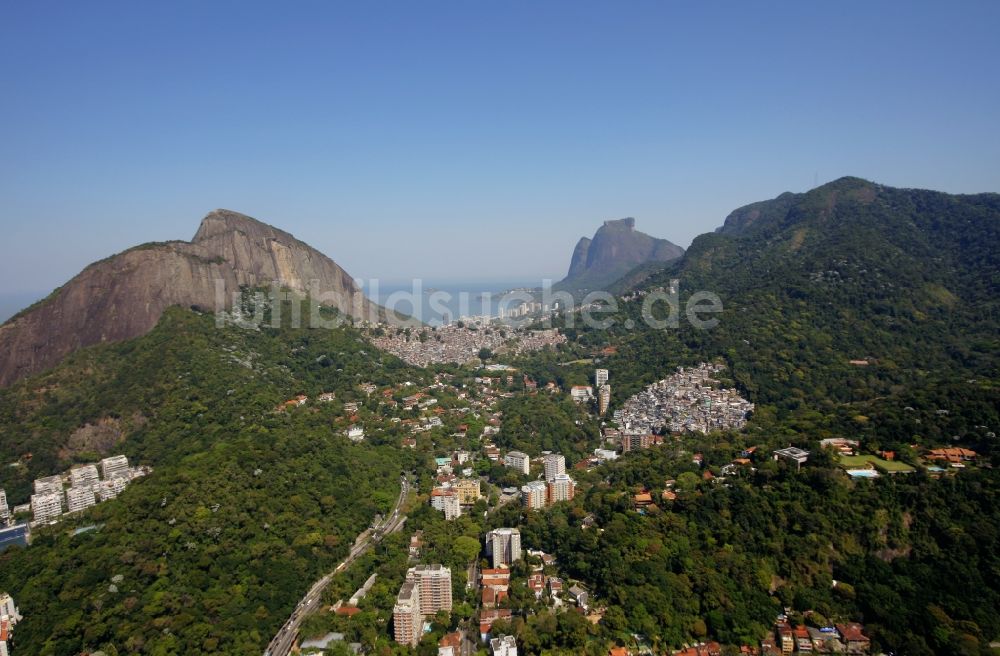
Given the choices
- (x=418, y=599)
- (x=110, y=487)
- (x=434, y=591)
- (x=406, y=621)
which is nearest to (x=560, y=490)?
(x=434, y=591)

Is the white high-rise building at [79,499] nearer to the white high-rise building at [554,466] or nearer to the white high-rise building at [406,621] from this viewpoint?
the white high-rise building at [406,621]

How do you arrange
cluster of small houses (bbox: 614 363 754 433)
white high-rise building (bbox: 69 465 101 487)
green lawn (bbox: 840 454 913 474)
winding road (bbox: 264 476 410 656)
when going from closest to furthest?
1. winding road (bbox: 264 476 410 656)
2. green lawn (bbox: 840 454 913 474)
3. white high-rise building (bbox: 69 465 101 487)
4. cluster of small houses (bbox: 614 363 754 433)

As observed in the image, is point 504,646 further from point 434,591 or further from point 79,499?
point 79,499

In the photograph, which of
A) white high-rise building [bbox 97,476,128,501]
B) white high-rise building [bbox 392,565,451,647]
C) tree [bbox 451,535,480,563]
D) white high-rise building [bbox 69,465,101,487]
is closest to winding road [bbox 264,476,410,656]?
white high-rise building [bbox 392,565,451,647]

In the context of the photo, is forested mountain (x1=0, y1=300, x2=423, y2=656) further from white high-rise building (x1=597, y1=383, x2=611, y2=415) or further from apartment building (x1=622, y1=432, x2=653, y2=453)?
white high-rise building (x1=597, y1=383, x2=611, y2=415)

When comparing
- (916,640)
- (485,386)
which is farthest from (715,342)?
(916,640)

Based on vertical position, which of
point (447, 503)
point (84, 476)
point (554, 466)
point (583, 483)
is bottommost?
point (583, 483)
